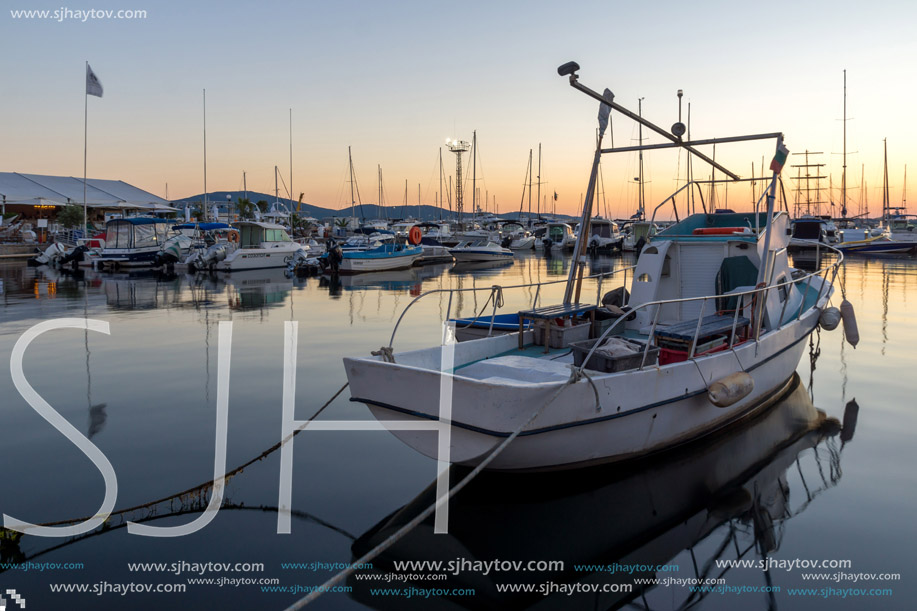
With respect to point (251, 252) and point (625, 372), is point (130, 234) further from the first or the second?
point (625, 372)

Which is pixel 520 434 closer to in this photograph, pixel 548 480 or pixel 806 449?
pixel 548 480

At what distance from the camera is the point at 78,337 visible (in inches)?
609

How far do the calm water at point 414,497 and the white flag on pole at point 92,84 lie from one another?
35866mm

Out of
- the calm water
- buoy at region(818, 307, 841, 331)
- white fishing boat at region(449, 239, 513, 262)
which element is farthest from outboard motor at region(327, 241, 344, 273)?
buoy at region(818, 307, 841, 331)

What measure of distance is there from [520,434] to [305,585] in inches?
92.5

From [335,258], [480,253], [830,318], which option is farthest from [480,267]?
[830,318]


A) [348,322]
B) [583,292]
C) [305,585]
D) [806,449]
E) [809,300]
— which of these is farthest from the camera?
[583,292]

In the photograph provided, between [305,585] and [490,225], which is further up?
[490,225]

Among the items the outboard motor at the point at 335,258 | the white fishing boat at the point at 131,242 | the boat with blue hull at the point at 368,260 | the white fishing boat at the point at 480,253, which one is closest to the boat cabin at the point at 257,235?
the boat with blue hull at the point at 368,260

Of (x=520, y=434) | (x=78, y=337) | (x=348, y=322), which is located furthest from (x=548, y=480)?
(x=78, y=337)

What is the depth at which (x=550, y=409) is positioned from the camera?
19.8ft

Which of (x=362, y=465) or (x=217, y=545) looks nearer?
(x=217, y=545)

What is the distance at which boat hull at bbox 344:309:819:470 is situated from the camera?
5.94 meters

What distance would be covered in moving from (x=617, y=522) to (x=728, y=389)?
2.27m
